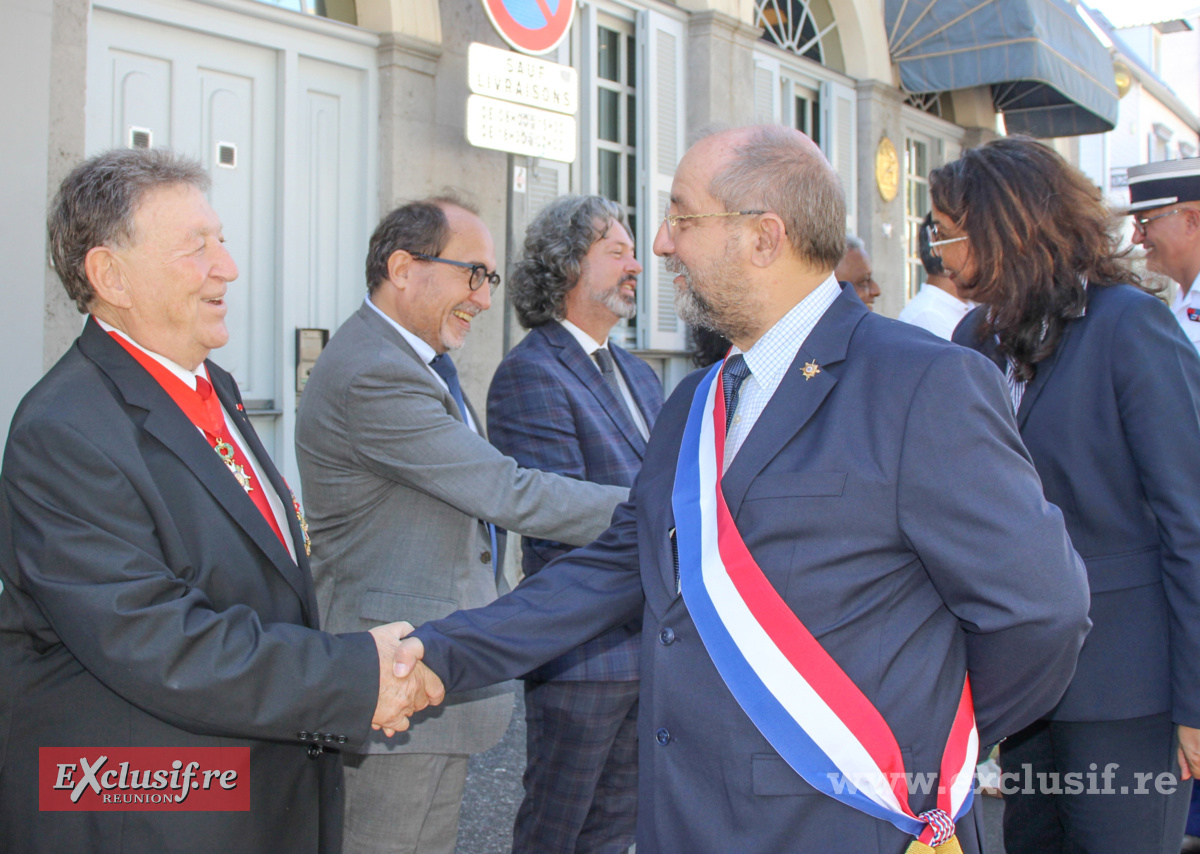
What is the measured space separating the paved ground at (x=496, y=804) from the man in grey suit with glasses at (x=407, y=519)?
1.10 meters

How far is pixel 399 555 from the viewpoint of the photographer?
2.71m

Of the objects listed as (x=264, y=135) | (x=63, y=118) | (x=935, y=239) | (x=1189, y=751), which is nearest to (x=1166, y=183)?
(x=935, y=239)

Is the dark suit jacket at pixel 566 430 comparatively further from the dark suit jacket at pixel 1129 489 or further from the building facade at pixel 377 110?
the dark suit jacket at pixel 1129 489

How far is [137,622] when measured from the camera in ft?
5.98

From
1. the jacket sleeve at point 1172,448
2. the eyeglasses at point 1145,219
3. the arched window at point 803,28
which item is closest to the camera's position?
the jacket sleeve at point 1172,448

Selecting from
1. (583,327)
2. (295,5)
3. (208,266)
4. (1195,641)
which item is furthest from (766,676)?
(295,5)

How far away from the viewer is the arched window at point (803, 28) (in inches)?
356

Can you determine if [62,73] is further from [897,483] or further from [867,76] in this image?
[867,76]

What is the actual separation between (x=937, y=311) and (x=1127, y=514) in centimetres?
217

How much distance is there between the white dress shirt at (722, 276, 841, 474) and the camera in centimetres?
198

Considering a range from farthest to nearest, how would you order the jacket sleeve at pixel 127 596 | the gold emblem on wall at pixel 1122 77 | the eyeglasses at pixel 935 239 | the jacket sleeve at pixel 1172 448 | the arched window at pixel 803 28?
the gold emblem on wall at pixel 1122 77, the arched window at pixel 803 28, the eyeglasses at pixel 935 239, the jacket sleeve at pixel 1172 448, the jacket sleeve at pixel 127 596

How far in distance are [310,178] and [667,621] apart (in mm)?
4261

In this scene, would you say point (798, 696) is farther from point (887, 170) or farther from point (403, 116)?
point (887, 170)
